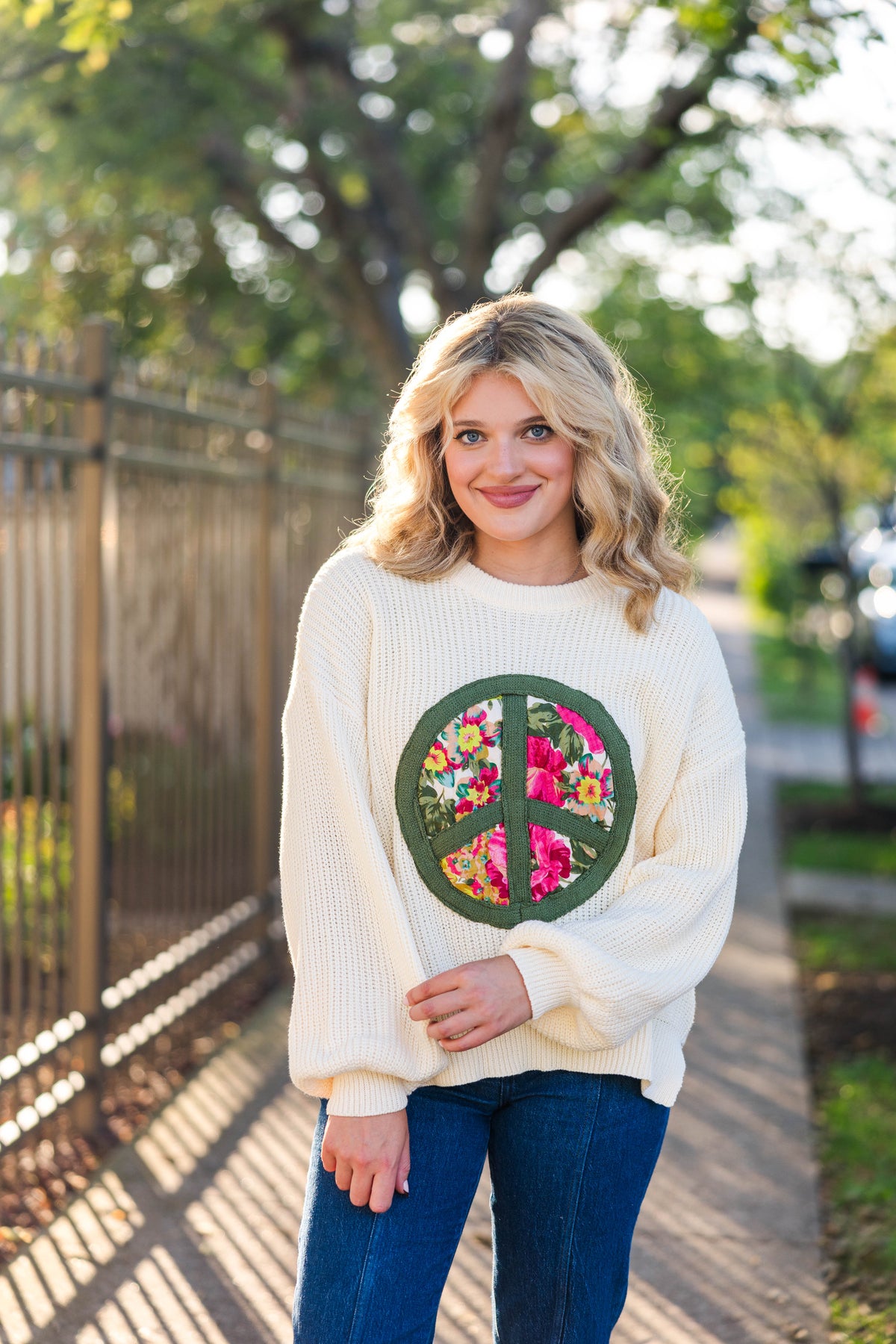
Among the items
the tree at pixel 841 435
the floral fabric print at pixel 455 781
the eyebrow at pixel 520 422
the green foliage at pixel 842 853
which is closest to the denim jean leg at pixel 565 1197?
the floral fabric print at pixel 455 781

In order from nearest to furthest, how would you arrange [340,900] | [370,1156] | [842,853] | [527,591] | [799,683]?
[370,1156]
[340,900]
[527,591]
[842,853]
[799,683]

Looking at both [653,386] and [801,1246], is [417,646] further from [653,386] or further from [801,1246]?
[653,386]

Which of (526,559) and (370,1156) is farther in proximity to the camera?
(526,559)

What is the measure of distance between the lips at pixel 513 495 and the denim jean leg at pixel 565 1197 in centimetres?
80

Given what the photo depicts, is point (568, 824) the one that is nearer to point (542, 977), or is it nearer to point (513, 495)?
point (542, 977)

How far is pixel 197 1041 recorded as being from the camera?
17.1 ft

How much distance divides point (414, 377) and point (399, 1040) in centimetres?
96

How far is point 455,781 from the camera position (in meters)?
2.07

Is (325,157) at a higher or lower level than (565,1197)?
higher

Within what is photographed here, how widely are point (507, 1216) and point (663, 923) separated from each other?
46 centimetres

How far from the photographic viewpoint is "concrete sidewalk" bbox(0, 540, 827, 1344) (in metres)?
3.29

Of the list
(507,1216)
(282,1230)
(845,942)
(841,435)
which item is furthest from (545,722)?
(841,435)

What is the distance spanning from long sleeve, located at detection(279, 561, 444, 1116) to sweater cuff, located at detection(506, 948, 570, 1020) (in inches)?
5.5

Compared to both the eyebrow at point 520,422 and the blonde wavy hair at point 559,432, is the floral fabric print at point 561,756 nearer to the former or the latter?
the blonde wavy hair at point 559,432
